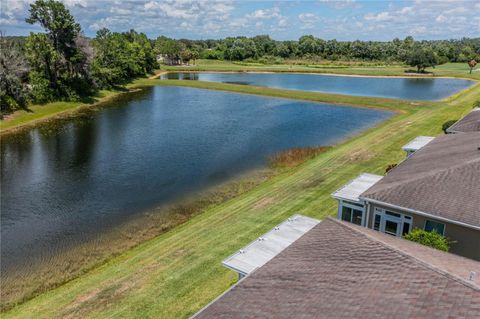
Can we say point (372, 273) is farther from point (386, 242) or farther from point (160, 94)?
point (160, 94)

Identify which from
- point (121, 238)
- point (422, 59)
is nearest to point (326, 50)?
point (422, 59)

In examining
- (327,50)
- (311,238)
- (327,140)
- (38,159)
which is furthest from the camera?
(327,50)

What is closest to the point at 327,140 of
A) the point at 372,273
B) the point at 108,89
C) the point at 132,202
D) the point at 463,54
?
the point at 132,202

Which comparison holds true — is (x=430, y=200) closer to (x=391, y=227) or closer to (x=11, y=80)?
(x=391, y=227)

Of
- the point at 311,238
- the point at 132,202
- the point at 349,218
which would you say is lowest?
the point at 132,202

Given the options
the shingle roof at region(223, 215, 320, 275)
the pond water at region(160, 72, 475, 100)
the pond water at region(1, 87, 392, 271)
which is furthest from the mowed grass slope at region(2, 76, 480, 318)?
the pond water at region(160, 72, 475, 100)
